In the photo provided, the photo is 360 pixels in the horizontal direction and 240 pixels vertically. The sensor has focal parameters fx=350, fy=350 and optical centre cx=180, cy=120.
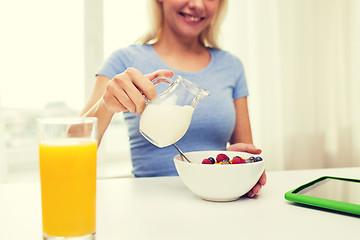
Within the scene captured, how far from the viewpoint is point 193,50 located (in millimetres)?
1520

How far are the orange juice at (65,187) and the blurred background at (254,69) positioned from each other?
162cm

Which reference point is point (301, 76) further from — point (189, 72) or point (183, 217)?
point (183, 217)

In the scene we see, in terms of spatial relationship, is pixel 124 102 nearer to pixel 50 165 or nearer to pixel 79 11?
pixel 50 165

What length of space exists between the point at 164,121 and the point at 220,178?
0.56 ft

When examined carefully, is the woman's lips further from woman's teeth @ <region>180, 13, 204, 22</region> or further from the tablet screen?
the tablet screen

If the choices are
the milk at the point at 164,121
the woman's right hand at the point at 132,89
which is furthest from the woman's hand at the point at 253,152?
the woman's right hand at the point at 132,89

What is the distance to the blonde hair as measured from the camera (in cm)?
147

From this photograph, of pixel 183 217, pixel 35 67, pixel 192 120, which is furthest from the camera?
pixel 35 67

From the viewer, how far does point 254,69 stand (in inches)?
87.2

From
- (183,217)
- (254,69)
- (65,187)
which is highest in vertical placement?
Result: (254,69)

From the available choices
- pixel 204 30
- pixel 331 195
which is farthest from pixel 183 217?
pixel 204 30

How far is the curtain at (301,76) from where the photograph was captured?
221cm

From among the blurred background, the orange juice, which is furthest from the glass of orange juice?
the blurred background

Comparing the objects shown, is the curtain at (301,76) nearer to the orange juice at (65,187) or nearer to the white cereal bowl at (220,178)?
the white cereal bowl at (220,178)
